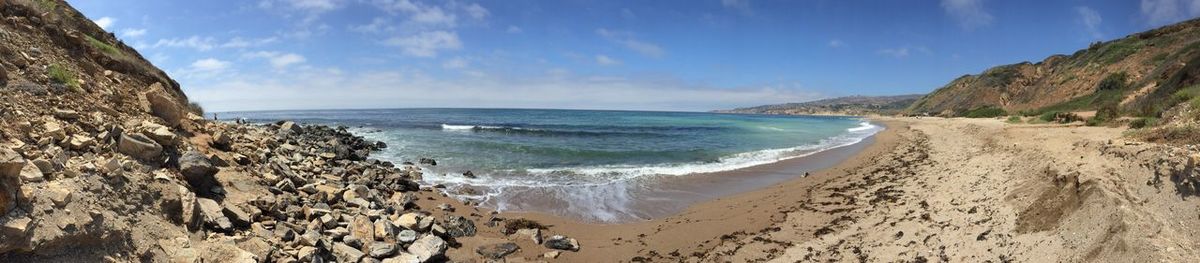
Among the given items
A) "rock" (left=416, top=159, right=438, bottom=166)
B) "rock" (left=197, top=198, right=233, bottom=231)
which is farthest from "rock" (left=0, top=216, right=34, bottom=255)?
"rock" (left=416, top=159, right=438, bottom=166)

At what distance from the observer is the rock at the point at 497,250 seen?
7348mm

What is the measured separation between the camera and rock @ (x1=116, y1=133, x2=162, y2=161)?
20.0 feet

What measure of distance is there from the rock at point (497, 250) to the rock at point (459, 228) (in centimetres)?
68

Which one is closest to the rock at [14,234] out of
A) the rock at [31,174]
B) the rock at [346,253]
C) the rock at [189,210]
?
the rock at [31,174]

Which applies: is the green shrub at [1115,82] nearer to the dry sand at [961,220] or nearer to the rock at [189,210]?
the dry sand at [961,220]

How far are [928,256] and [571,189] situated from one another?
8206 millimetres

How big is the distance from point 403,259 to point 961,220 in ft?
27.2

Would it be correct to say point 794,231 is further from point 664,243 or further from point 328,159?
point 328,159

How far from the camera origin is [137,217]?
4.93 metres

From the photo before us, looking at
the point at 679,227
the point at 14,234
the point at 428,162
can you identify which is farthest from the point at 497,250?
the point at 428,162

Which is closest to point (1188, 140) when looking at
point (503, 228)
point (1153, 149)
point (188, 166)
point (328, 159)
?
point (1153, 149)

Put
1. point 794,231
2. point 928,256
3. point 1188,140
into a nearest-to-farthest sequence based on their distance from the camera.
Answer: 1. point 928,256
2. point 1188,140
3. point 794,231

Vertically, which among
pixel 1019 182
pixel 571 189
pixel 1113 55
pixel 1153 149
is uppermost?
pixel 1113 55

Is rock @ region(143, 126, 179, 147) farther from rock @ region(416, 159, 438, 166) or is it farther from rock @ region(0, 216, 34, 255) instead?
rock @ region(416, 159, 438, 166)
